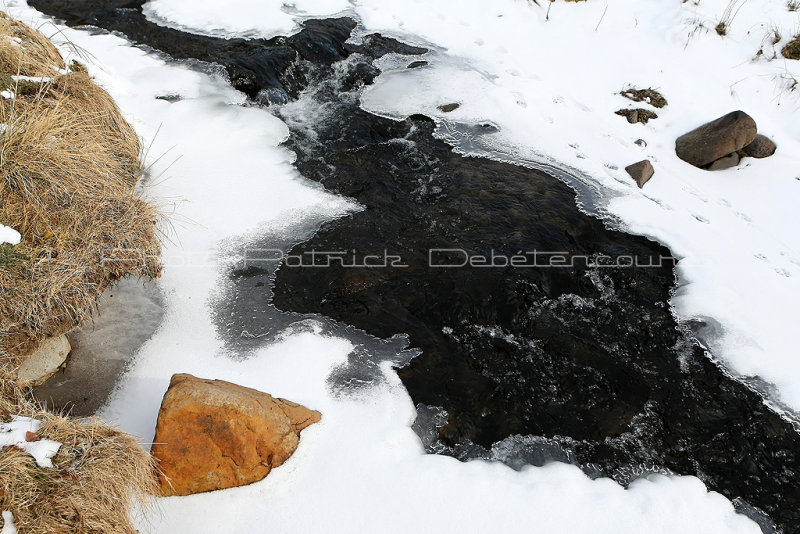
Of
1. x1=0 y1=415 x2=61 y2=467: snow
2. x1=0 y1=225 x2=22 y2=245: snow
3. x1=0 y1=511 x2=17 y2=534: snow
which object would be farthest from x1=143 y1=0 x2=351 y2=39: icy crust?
x1=0 y1=511 x2=17 y2=534: snow

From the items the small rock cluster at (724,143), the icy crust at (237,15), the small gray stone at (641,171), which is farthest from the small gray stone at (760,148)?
the icy crust at (237,15)

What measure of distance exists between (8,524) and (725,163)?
6752 mm

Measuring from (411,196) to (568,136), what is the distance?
2.15m

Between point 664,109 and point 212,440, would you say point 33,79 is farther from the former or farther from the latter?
point 664,109

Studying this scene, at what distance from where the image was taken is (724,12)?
25.8 ft

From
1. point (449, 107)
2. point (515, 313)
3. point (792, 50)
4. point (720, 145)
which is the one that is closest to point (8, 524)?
point (515, 313)

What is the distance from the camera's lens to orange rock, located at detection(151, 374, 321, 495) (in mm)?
3086

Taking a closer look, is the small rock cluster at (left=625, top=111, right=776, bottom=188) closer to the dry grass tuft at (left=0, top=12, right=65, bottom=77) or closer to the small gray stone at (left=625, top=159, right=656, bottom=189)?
the small gray stone at (left=625, top=159, right=656, bottom=189)

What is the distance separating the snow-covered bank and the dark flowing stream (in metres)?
0.35

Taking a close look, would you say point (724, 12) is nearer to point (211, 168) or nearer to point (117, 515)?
point (211, 168)

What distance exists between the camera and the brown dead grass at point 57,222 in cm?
333

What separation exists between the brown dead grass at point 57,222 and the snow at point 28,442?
0.62 meters

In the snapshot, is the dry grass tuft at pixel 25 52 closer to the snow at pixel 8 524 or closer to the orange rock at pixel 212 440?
the orange rock at pixel 212 440

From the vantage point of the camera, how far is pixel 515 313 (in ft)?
14.6
